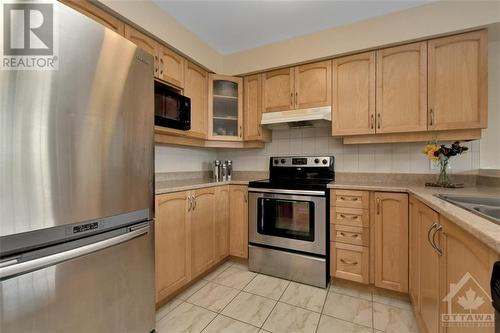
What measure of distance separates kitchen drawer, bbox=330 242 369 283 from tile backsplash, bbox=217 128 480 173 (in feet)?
2.78

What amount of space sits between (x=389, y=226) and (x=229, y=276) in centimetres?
150

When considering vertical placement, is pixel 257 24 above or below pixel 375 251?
above

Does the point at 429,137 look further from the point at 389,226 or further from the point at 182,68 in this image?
the point at 182,68

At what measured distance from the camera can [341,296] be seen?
1.86 meters

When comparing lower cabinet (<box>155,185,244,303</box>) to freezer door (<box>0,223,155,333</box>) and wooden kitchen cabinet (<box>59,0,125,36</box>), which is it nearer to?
freezer door (<box>0,223,155,333</box>)

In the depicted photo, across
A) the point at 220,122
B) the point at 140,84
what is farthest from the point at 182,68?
the point at 140,84

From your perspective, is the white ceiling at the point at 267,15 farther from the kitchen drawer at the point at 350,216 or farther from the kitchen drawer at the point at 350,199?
the kitchen drawer at the point at 350,216

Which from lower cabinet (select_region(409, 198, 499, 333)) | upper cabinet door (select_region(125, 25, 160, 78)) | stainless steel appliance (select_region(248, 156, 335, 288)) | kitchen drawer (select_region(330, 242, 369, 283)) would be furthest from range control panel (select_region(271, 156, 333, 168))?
upper cabinet door (select_region(125, 25, 160, 78))

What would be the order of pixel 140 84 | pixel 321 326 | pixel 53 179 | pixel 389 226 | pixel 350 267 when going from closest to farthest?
pixel 53 179, pixel 140 84, pixel 321 326, pixel 389 226, pixel 350 267

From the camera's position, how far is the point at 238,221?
7.93 ft

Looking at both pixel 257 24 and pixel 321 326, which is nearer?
pixel 321 326

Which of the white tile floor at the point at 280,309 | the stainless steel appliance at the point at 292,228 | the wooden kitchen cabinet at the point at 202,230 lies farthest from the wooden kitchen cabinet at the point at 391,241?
the wooden kitchen cabinet at the point at 202,230

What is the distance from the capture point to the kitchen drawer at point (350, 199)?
189cm

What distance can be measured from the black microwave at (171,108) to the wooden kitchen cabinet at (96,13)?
0.44m
